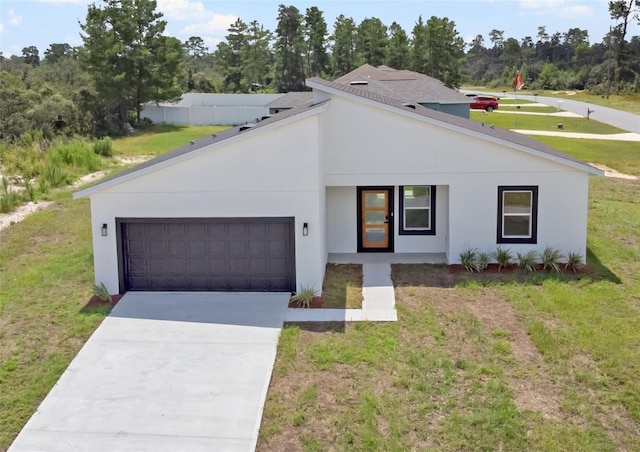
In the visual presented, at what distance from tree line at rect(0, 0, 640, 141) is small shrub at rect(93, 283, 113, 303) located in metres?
27.2

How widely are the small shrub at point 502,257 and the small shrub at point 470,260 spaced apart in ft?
1.64

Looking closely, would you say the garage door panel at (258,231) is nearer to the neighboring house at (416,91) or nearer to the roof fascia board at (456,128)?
the roof fascia board at (456,128)

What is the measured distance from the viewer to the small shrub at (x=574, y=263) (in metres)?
15.2

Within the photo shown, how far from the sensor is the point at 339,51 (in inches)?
3059

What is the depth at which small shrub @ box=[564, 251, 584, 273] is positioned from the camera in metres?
15.2

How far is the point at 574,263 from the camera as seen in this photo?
50.2 feet

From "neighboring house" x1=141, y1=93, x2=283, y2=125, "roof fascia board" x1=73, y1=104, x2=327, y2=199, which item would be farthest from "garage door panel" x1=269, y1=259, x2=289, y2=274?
"neighboring house" x1=141, y1=93, x2=283, y2=125

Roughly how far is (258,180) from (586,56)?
114841mm

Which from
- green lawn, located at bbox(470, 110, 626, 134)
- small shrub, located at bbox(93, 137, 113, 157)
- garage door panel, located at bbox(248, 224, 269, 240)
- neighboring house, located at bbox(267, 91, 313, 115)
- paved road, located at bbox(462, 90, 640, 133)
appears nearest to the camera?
garage door panel, located at bbox(248, 224, 269, 240)

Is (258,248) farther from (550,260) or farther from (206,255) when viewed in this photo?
(550,260)

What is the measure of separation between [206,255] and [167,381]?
427 cm

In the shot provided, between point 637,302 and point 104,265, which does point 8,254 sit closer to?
point 104,265

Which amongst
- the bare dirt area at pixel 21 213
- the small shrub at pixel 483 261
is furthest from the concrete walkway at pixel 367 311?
the bare dirt area at pixel 21 213

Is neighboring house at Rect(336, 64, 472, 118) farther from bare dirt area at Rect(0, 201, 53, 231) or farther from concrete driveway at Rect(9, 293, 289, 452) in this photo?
concrete driveway at Rect(9, 293, 289, 452)
